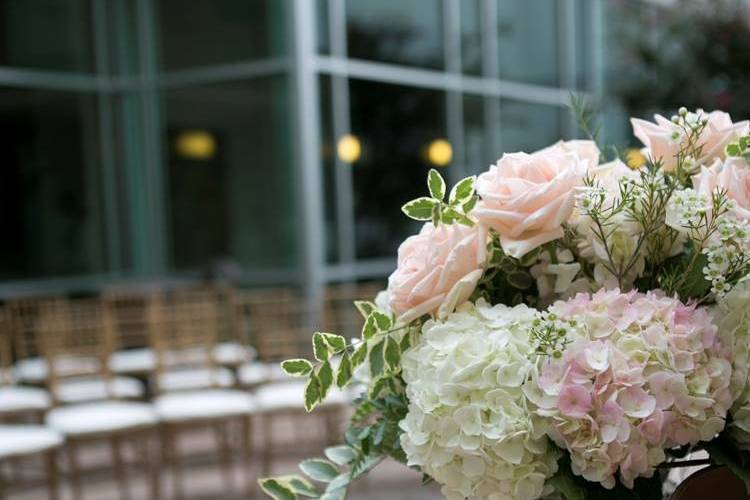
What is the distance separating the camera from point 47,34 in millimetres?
7727

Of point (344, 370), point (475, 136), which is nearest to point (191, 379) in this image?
point (344, 370)

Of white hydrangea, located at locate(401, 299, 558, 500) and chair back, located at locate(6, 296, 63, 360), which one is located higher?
white hydrangea, located at locate(401, 299, 558, 500)

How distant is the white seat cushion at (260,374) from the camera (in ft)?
15.6

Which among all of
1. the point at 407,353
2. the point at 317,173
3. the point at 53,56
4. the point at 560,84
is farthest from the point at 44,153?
the point at 407,353

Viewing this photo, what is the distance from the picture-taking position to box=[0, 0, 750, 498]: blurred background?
725cm

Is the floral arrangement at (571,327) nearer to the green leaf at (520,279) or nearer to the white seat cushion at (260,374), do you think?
the green leaf at (520,279)

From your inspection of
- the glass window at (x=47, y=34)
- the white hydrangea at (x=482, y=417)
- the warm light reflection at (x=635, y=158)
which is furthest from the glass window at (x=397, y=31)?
the white hydrangea at (x=482, y=417)

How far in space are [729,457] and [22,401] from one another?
4.25 meters

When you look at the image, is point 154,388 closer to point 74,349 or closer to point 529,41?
point 74,349

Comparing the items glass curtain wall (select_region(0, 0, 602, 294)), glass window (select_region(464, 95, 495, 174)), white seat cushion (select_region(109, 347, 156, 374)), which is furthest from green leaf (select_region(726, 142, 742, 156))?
glass window (select_region(464, 95, 495, 174))

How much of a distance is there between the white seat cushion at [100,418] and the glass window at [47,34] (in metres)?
4.34

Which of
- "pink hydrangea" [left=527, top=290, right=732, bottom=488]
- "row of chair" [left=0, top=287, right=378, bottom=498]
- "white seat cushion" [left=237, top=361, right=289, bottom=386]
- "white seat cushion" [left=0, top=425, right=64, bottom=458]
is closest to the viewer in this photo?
"pink hydrangea" [left=527, top=290, right=732, bottom=488]

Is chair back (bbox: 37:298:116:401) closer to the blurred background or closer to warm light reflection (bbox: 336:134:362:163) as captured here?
the blurred background

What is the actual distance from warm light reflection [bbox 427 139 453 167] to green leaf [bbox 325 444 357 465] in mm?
7147
